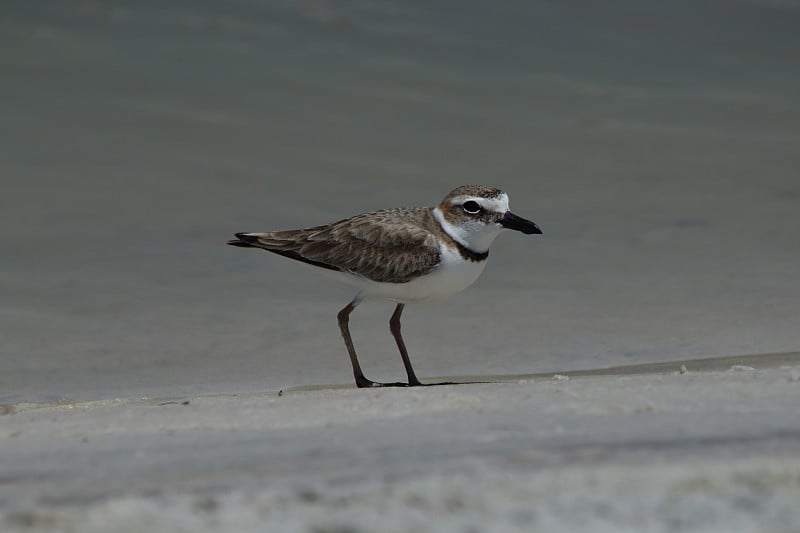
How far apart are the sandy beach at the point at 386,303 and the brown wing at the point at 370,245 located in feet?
2.53

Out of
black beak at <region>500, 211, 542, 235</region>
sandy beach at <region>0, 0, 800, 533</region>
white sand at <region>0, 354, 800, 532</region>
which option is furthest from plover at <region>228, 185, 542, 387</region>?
white sand at <region>0, 354, 800, 532</region>

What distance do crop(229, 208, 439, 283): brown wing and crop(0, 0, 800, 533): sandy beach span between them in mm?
770

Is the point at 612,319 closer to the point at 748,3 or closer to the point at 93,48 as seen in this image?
the point at 93,48

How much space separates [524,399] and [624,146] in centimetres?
843

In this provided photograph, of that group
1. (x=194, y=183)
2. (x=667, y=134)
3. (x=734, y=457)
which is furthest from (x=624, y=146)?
(x=734, y=457)

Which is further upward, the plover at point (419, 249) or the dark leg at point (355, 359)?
the plover at point (419, 249)

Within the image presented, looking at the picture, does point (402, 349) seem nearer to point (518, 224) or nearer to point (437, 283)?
point (437, 283)

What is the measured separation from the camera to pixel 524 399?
175 inches

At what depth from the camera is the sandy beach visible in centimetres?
314

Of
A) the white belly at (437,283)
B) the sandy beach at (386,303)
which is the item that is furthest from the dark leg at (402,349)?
the sandy beach at (386,303)

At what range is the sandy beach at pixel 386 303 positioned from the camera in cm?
314

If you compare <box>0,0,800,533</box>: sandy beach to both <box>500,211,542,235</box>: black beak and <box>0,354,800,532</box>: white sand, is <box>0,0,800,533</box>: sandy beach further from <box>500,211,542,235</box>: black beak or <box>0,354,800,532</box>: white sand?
<box>500,211,542,235</box>: black beak

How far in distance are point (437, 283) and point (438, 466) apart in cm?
341

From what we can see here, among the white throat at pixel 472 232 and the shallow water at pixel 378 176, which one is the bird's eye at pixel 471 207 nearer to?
the white throat at pixel 472 232
